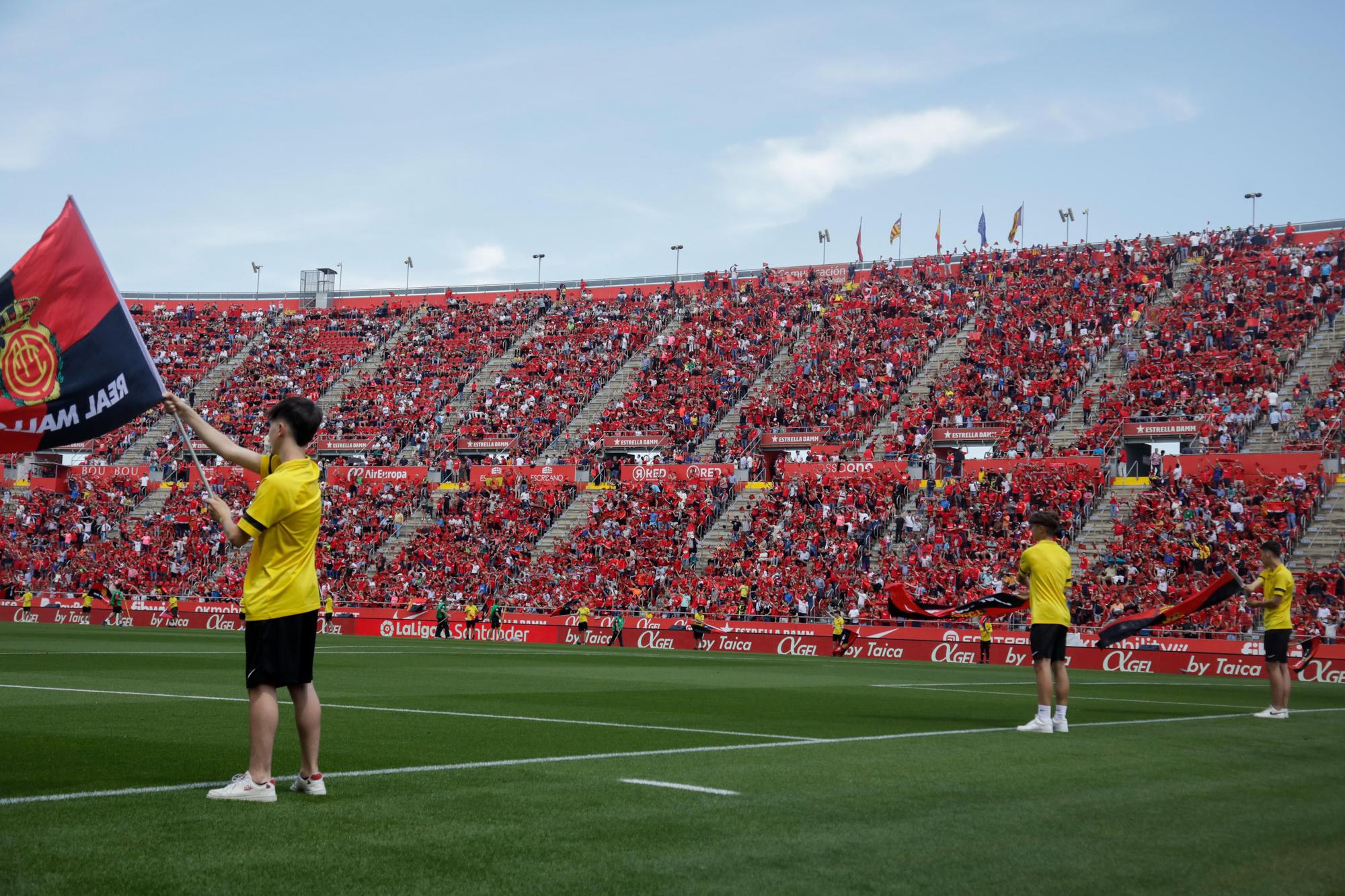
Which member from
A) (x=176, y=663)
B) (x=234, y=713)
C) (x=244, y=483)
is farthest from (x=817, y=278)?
(x=234, y=713)

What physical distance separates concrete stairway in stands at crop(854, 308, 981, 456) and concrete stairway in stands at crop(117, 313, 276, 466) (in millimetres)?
31144

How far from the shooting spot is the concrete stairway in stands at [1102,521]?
1524 inches

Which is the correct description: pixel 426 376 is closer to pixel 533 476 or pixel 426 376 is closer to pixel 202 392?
pixel 202 392

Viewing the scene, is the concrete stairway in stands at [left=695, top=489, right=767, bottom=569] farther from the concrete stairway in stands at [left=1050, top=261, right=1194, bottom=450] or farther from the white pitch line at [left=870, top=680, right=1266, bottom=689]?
the white pitch line at [left=870, top=680, right=1266, bottom=689]

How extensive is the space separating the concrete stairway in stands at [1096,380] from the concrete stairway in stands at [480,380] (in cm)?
2732

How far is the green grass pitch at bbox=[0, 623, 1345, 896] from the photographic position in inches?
221

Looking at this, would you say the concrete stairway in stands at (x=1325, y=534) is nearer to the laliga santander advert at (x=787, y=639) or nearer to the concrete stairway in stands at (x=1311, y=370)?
the concrete stairway in stands at (x=1311, y=370)

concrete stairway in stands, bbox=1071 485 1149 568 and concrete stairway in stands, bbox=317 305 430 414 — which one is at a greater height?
concrete stairway in stands, bbox=317 305 430 414

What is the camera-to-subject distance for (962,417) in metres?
46.7

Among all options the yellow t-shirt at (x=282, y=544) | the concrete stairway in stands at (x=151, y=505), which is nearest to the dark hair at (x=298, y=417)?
the yellow t-shirt at (x=282, y=544)

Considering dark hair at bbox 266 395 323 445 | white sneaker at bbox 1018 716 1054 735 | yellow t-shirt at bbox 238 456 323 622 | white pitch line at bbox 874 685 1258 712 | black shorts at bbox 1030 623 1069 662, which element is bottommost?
white pitch line at bbox 874 685 1258 712

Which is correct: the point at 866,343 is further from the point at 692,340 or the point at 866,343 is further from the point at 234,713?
the point at 234,713

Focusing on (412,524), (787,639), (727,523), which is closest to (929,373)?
(727,523)

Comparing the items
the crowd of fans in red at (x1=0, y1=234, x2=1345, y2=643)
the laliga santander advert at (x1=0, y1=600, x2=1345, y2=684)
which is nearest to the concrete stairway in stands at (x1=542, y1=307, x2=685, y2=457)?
the crowd of fans in red at (x1=0, y1=234, x2=1345, y2=643)
